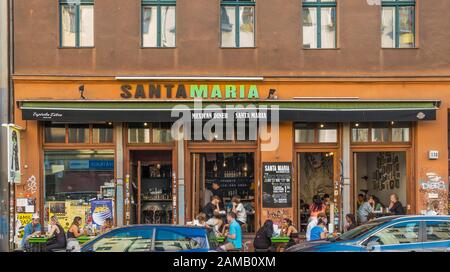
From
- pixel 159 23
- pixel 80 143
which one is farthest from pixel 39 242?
pixel 159 23

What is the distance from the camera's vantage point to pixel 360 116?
648 inches

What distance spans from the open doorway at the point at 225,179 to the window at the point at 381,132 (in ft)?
10.2

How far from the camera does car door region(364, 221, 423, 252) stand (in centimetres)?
1030

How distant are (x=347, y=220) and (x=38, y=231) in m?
8.35

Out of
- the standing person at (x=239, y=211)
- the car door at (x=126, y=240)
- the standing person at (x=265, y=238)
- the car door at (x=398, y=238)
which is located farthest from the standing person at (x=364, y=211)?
the car door at (x=126, y=240)

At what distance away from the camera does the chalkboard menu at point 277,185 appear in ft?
55.4

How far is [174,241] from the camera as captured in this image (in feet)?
29.6

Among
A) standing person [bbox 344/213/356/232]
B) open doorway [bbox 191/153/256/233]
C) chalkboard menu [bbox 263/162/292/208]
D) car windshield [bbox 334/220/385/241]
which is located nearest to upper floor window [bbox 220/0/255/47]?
open doorway [bbox 191/153/256/233]

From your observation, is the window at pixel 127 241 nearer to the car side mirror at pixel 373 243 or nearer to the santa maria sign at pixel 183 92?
the car side mirror at pixel 373 243

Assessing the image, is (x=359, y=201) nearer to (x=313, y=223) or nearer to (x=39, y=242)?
(x=313, y=223)

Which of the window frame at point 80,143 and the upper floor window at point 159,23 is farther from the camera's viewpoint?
the upper floor window at point 159,23
